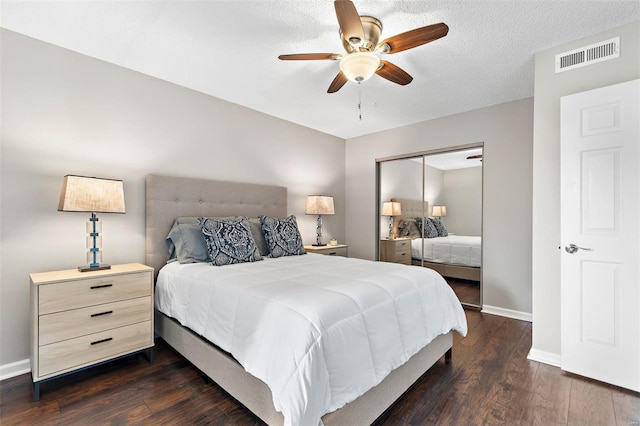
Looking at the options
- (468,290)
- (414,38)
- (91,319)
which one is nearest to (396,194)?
(468,290)

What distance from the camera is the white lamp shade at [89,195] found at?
216cm

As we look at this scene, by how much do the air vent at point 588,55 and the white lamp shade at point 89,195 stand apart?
12.0 ft

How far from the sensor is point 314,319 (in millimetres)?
1402

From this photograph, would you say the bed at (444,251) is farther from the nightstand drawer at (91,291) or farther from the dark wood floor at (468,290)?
the nightstand drawer at (91,291)

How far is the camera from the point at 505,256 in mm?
3602

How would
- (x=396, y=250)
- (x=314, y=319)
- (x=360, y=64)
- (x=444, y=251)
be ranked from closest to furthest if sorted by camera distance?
(x=314, y=319)
(x=360, y=64)
(x=444, y=251)
(x=396, y=250)

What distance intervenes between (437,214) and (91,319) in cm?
395

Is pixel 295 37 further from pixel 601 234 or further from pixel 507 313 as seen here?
pixel 507 313

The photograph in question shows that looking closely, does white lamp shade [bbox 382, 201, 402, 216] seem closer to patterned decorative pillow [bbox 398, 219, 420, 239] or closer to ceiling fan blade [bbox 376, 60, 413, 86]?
patterned decorative pillow [bbox 398, 219, 420, 239]

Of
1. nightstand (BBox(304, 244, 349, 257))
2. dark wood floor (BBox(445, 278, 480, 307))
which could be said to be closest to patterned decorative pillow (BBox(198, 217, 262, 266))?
nightstand (BBox(304, 244, 349, 257))

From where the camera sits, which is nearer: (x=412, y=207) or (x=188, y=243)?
(x=188, y=243)

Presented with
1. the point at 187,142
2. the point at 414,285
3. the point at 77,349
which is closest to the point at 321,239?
the point at 187,142

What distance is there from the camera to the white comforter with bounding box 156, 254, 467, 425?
1336 millimetres

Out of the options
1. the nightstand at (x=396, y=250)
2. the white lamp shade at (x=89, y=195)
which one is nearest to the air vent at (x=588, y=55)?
the nightstand at (x=396, y=250)
